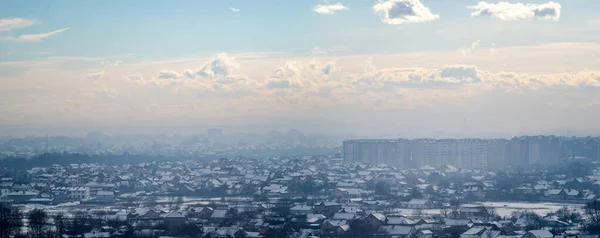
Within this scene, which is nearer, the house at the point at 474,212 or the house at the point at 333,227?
the house at the point at 333,227

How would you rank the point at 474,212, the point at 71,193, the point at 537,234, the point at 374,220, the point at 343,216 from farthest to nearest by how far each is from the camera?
1. the point at 71,193
2. the point at 474,212
3. the point at 343,216
4. the point at 374,220
5. the point at 537,234

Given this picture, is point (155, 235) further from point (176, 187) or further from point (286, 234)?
point (176, 187)

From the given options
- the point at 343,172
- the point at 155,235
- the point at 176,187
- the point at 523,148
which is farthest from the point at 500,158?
the point at 155,235

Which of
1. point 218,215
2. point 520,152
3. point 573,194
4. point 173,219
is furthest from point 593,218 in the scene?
point 520,152

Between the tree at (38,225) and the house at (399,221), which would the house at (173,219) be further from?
the house at (399,221)

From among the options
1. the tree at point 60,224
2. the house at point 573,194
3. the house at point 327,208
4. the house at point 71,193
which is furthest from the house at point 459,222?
the house at point 71,193

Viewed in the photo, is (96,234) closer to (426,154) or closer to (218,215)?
(218,215)

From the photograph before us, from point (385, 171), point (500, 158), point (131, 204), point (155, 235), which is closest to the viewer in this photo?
point (155, 235)
